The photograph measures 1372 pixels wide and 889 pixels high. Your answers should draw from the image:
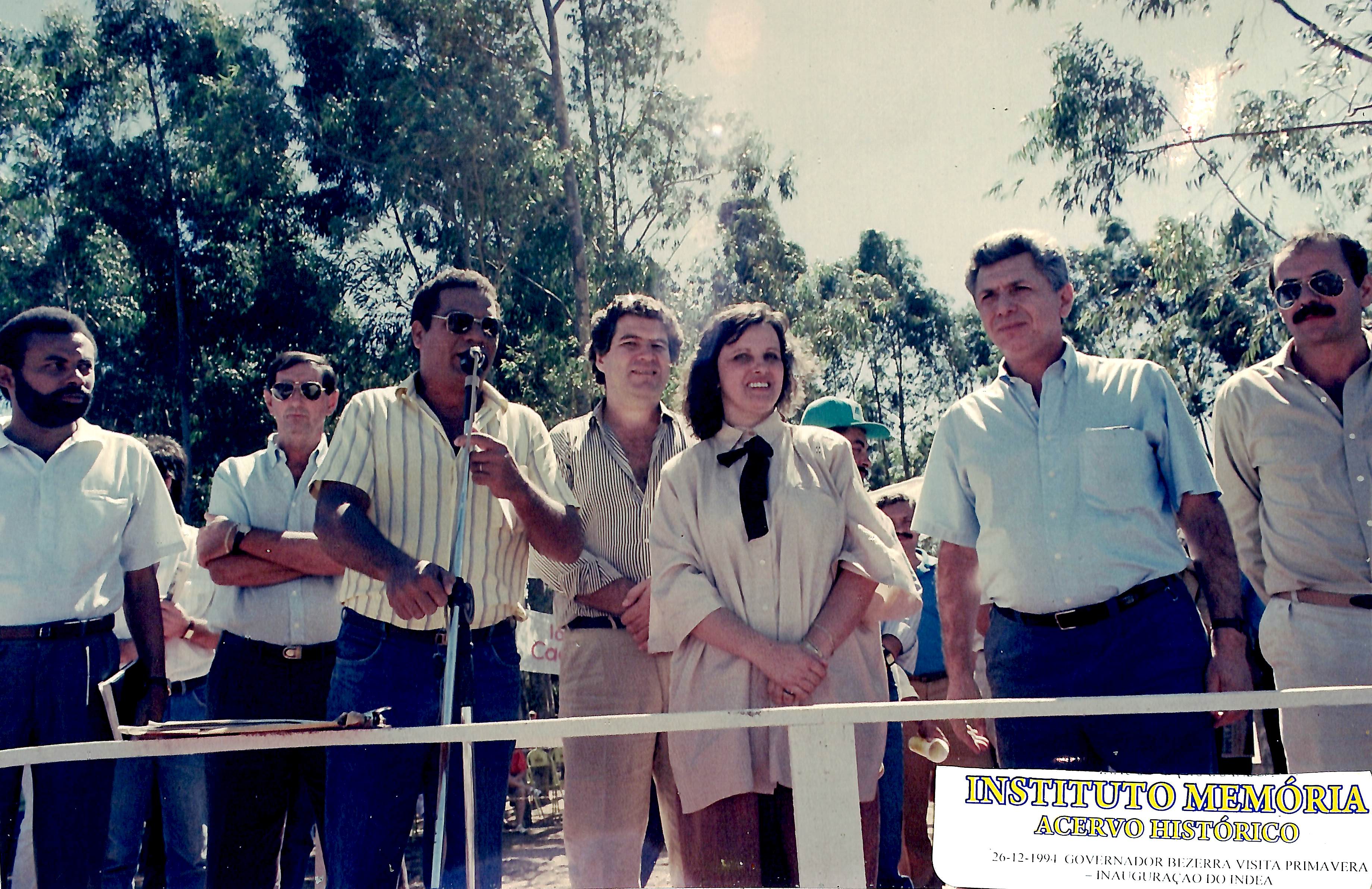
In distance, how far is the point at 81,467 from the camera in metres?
3.20

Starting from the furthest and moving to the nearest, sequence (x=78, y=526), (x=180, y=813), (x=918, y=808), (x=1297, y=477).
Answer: (x=918, y=808) → (x=180, y=813) → (x=78, y=526) → (x=1297, y=477)

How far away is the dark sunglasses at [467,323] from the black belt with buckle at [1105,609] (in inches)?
61.5

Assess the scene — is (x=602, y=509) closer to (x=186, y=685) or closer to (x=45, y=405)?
(x=45, y=405)

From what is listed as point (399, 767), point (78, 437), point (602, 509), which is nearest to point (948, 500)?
point (602, 509)

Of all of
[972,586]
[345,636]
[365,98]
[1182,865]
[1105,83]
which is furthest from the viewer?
[365,98]

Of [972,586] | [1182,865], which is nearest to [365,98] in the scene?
[972,586]

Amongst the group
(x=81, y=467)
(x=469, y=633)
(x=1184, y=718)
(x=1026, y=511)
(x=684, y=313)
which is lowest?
(x=1184, y=718)

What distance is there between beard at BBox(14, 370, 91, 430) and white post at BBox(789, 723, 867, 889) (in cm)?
239

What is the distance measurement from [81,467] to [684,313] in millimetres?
11609

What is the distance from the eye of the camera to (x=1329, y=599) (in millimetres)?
2820

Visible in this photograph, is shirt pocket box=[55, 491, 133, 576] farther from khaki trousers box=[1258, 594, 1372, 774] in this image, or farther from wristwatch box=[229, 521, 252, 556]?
khaki trousers box=[1258, 594, 1372, 774]

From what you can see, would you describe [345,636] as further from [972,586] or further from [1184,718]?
[1184,718]

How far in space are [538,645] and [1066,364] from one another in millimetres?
5525

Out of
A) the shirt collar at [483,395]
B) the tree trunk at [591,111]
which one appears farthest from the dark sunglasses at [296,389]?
the tree trunk at [591,111]
